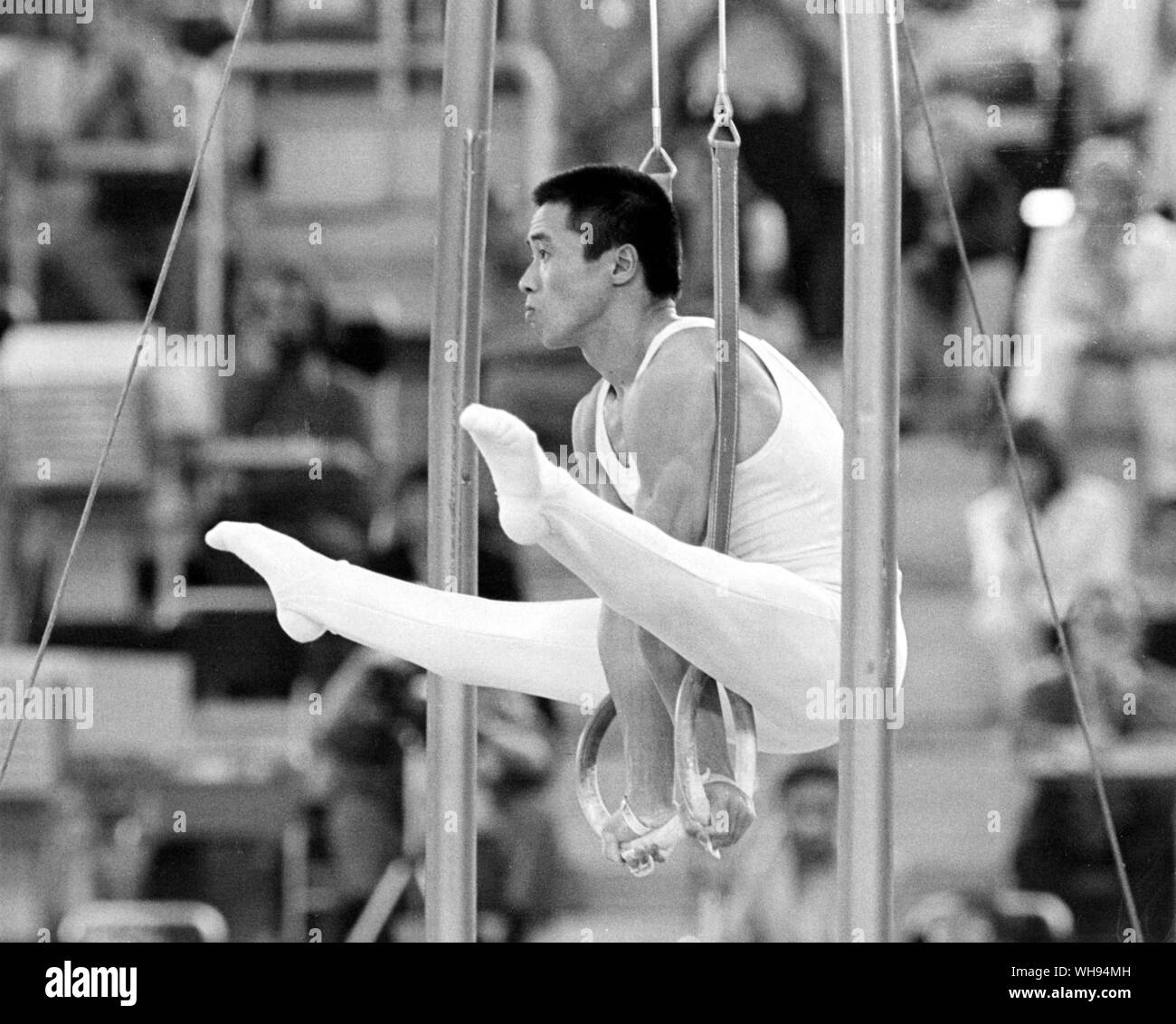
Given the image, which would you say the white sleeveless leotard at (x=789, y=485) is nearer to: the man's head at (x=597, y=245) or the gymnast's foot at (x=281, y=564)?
the man's head at (x=597, y=245)

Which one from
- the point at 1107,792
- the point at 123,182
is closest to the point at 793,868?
the point at 1107,792

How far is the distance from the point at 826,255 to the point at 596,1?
566 millimetres

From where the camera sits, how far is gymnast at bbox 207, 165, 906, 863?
2.88 meters

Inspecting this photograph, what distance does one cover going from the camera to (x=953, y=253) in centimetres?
375

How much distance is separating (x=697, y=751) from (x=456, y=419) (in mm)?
664

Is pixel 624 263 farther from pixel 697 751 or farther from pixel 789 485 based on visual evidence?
pixel 697 751

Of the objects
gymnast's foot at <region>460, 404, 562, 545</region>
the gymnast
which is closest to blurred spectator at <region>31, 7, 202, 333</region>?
the gymnast

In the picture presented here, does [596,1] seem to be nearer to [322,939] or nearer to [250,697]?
[250,697]

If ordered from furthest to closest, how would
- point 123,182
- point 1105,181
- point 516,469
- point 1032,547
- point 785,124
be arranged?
point 123,182 → point 785,124 → point 1032,547 → point 1105,181 → point 516,469

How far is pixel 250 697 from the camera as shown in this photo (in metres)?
3.71

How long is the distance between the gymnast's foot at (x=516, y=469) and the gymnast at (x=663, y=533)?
0.24 meters

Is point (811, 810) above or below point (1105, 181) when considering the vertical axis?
below
